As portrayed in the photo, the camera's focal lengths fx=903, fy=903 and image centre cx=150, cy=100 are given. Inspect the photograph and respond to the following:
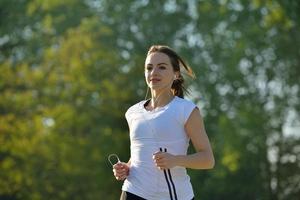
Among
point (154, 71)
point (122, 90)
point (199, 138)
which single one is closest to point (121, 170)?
point (199, 138)

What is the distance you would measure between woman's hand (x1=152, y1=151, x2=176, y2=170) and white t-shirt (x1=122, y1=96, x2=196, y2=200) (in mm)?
149

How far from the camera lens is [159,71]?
5.36 meters

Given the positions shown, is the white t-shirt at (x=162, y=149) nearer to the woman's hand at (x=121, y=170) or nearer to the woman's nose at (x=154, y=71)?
the woman's hand at (x=121, y=170)

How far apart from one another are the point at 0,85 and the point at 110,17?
6407mm

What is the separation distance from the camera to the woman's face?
17.6 feet

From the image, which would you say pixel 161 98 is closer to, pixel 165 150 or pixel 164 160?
pixel 165 150

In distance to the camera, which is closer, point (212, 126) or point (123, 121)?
point (123, 121)

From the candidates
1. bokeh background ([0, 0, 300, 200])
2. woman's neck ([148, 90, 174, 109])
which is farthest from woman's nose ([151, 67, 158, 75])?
bokeh background ([0, 0, 300, 200])

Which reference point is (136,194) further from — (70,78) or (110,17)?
(110,17)

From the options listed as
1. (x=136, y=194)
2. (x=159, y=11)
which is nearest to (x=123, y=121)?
(x=159, y=11)

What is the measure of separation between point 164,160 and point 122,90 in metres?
26.6

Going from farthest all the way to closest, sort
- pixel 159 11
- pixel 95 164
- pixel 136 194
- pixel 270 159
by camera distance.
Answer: pixel 159 11
pixel 270 159
pixel 95 164
pixel 136 194

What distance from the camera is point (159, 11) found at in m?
36.4

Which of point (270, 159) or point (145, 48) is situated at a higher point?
point (145, 48)
